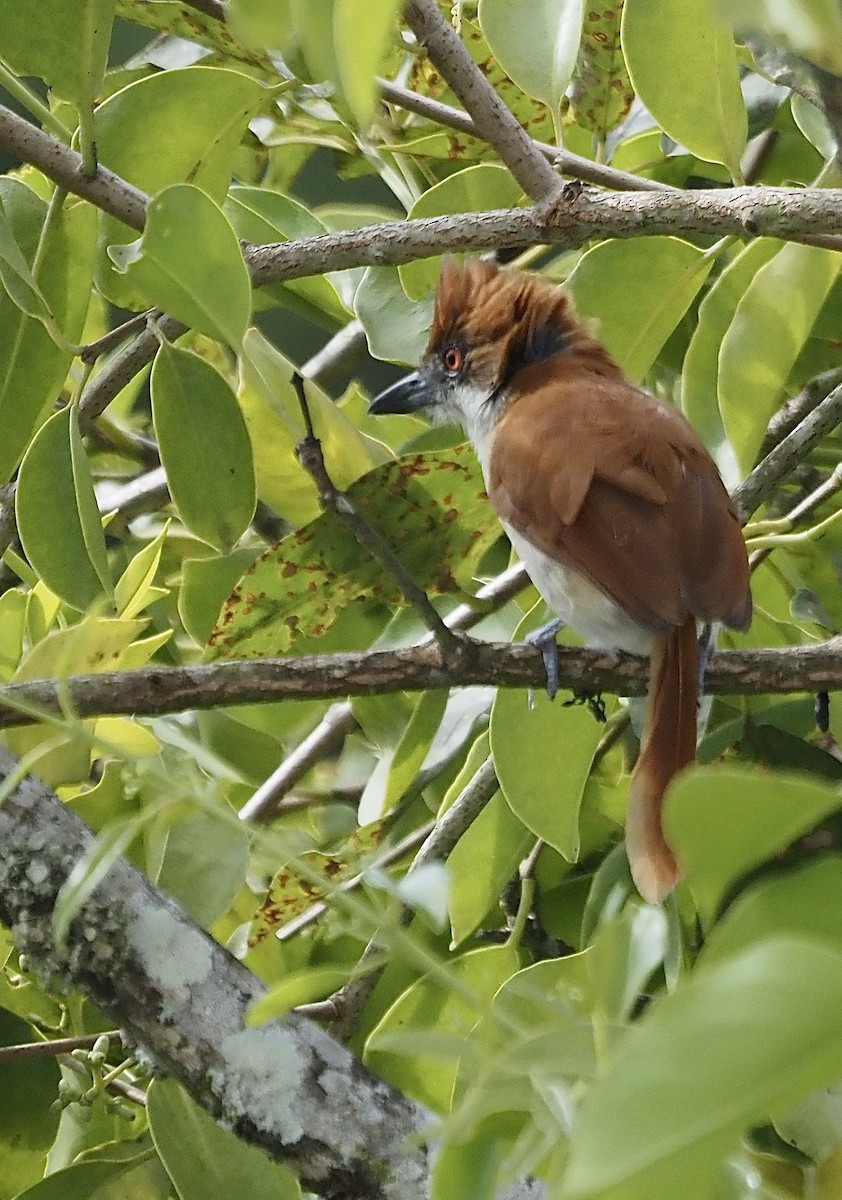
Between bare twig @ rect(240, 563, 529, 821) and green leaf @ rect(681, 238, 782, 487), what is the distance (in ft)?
0.88

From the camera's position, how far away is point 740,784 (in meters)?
0.41

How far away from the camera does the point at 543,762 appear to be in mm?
1275

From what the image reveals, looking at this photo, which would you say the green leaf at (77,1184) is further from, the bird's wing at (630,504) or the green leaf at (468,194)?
the green leaf at (468,194)

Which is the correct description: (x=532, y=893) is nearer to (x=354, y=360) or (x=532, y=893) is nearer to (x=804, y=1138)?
(x=804, y=1138)

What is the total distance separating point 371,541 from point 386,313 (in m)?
0.58

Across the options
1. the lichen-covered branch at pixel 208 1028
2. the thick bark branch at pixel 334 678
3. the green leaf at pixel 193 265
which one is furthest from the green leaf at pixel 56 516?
the green leaf at pixel 193 265

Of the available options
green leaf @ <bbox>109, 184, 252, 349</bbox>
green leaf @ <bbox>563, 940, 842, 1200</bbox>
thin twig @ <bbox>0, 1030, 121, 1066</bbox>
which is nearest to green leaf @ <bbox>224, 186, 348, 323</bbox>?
green leaf @ <bbox>109, 184, 252, 349</bbox>

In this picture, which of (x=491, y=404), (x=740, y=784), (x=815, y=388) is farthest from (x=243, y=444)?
(x=740, y=784)

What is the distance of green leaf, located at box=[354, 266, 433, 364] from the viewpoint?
5.25 feet

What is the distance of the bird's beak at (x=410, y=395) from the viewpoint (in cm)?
196

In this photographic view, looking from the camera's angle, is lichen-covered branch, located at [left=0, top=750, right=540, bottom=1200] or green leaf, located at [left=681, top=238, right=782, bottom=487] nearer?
lichen-covered branch, located at [left=0, top=750, right=540, bottom=1200]

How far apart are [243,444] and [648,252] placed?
0.47 m

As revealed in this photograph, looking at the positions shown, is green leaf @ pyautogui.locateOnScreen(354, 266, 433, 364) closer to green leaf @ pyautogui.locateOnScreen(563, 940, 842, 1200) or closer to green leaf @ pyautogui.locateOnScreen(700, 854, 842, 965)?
green leaf @ pyautogui.locateOnScreen(700, 854, 842, 965)

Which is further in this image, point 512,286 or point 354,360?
point 354,360
